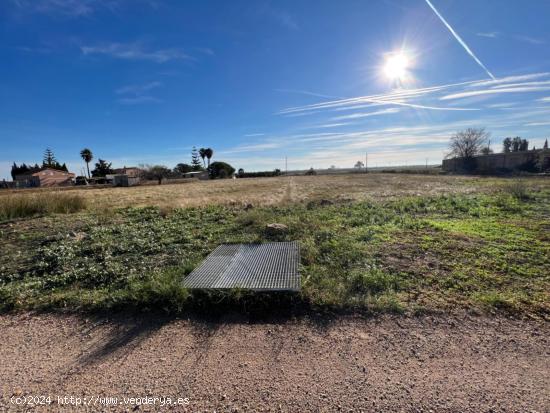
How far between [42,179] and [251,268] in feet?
221

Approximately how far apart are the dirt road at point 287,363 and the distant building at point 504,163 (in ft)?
169

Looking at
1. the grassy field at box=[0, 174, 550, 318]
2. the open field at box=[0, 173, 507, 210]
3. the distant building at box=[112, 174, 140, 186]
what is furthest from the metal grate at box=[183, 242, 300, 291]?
the distant building at box=[112, 174, 140, 186]

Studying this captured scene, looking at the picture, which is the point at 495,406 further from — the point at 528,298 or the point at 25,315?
the point at 25,315

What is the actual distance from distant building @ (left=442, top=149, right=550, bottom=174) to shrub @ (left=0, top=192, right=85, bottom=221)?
2146 inches

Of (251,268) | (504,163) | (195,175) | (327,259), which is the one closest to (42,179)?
(195,175)

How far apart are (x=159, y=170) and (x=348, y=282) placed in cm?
6064

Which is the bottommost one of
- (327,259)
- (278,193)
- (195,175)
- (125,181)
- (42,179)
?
(327,259)

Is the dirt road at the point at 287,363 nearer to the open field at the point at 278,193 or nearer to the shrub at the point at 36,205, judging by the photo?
the shrub at the point at 36,205

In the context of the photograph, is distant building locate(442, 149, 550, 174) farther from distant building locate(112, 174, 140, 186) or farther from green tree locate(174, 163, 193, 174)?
green tree locate(174, 163, 193, 174)

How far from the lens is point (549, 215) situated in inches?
322

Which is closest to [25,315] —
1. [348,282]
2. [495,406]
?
[348,282]

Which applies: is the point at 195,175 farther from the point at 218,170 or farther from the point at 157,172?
the point at 157,172

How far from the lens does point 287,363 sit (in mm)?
2305

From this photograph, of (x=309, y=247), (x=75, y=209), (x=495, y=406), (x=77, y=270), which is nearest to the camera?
(x=495, y=406)
